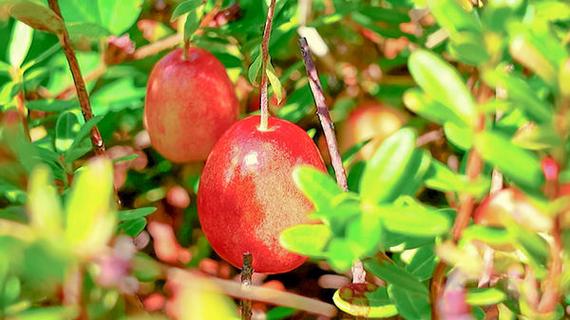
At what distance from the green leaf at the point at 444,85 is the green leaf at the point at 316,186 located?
0.07 metres

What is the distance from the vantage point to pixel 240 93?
3.32 ft

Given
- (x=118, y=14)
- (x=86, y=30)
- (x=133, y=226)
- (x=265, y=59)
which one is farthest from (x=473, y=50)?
(x=118, y=14)

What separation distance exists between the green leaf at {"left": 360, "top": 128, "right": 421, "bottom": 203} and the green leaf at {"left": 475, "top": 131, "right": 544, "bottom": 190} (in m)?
0.06

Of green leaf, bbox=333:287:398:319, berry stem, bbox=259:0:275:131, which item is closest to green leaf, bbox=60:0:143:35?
berry stem, bbox=259:0:275:131

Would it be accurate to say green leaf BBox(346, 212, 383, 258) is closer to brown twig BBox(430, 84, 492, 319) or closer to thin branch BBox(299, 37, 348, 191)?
brown twig BBox(430, 84, 492, 319)

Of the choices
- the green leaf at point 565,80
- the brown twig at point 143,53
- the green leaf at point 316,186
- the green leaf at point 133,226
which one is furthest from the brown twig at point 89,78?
the green leaf at point 565,80

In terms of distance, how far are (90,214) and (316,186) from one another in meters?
0.15

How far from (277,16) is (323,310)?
16.4 inches

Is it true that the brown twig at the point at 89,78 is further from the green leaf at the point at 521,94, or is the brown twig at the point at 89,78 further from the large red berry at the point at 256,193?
the green leaf at the point at 521,94

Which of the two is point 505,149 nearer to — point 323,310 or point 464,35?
point 464,35

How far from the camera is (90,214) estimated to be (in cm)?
36

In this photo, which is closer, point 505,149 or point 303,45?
point 505,149

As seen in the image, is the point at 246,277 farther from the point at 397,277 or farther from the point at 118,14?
the point at 118,14

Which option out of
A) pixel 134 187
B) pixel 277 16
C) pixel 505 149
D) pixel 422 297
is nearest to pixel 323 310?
pixel 422 297
